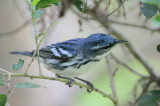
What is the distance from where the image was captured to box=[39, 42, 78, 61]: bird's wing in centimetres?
268

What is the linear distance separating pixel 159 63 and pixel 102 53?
244 centimetres

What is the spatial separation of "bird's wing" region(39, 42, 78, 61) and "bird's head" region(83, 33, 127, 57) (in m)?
0.14

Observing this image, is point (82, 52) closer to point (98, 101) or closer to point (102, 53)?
point (102, 53)

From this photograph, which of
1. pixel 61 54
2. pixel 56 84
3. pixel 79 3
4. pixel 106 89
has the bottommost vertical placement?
pixel 56 84

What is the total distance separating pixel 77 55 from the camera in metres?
2.70

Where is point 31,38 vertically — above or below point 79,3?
below

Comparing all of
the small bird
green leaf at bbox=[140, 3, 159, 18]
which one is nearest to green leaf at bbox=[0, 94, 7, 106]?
green leaf at bbox=[140, 3, 159, 18]

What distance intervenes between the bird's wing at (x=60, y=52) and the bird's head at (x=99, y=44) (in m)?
0.14

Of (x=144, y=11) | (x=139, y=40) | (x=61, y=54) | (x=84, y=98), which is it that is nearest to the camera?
(x=144, y=11)

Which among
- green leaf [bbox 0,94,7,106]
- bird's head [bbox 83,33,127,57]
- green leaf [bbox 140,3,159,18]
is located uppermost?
green leaf [bbox 140,3,159,18]

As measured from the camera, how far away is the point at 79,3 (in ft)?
8.34

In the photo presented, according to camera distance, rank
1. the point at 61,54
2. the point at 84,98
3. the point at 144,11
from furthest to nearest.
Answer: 1. the point at 84,98
2. the point at 61,54
3. the point at 144,11

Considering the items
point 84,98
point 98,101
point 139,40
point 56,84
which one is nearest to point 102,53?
point 98,101

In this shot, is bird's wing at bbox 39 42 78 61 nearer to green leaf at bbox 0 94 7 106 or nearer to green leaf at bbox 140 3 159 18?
green leaf at bbox 140 3 159 18
